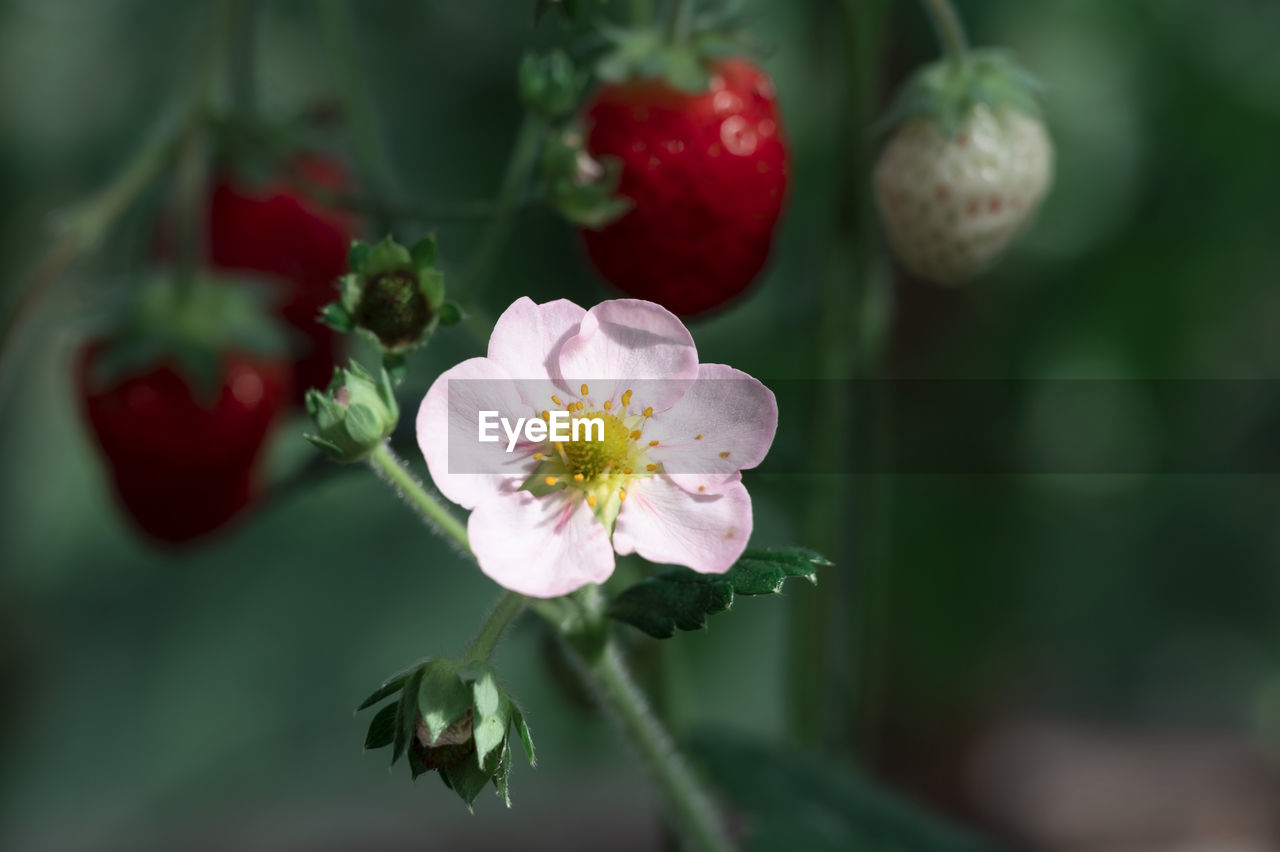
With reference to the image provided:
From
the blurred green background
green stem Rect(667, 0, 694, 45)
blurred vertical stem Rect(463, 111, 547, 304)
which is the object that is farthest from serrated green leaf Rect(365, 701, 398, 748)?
the blurred green background

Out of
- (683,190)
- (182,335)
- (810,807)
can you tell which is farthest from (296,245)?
(810,807)

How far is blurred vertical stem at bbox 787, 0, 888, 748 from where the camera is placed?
0.51m

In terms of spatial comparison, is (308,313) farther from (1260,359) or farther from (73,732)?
(1260,359)

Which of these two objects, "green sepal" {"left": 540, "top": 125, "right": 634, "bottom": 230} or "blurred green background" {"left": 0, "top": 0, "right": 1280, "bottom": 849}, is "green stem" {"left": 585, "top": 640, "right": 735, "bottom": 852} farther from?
"blurred green background" {"left": 0, "top": 0, "right": 1280, "bottom": 849}

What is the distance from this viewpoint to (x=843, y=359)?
54 centimetres

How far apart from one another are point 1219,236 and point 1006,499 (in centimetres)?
28

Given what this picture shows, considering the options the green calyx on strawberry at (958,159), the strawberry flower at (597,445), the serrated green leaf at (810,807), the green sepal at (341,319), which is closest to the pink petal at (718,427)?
the strawberry flower at (597,445)

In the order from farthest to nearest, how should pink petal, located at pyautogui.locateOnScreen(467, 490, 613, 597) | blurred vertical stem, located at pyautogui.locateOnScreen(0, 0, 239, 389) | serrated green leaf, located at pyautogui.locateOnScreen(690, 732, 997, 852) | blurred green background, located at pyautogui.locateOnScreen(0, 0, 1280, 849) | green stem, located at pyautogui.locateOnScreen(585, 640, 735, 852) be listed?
blurred green background, located at pyautogui.locateOnScreen(0, 0, 1280, 849) < serrated green leaf, located at pyautogui.locateOnScreen(690, 732, 997, 852) < blurred vertical stem, located at pyautogui.locateOnScreen(0, 0, 239, 389) < green stem, located at pyautogui.locateOnScreen(585, 640, 735, 852) < pink petal, located at pyautogui.locateOnScreen(467, 490, 613, 597)

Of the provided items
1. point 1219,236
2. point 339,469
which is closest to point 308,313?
point 339,469

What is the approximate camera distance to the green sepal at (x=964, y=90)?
469 mm

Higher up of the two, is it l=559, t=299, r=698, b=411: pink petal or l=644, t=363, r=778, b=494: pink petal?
l=559, t=299, r=698, b=411: pink petal

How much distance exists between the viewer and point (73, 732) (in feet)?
3.68

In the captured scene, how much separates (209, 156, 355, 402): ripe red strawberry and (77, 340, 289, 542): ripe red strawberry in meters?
0.03

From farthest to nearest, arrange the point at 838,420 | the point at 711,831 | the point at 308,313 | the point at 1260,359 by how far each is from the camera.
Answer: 1. the point at 1260,359
2. the point at 308,313
3. the point at 838,420
4. the point at 711,831
